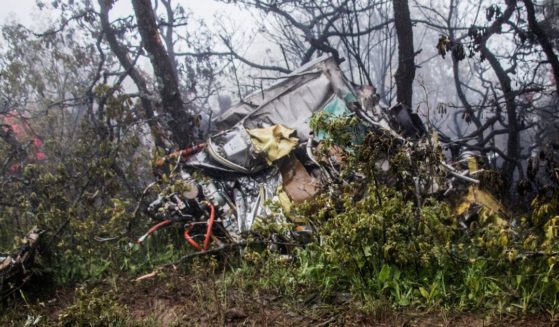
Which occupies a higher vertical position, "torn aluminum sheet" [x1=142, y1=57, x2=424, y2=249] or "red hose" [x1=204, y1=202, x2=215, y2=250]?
"torn aluminum sheet" [x1=142, y1=57, x2=424, y2=249]

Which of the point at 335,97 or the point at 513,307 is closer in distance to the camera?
the point at 513,307

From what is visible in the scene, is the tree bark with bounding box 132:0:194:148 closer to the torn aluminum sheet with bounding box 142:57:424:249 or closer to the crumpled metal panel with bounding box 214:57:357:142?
the torn aluminum sheet with bounding box 142:57:424:249

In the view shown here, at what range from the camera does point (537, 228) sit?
304cm

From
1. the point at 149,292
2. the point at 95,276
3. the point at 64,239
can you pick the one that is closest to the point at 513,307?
the point at 149,292

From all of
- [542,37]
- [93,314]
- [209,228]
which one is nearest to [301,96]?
[209,228]

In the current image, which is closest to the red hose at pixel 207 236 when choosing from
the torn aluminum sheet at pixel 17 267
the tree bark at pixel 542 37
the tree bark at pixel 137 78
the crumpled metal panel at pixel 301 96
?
the crumpled metal panel at pixel 301 96

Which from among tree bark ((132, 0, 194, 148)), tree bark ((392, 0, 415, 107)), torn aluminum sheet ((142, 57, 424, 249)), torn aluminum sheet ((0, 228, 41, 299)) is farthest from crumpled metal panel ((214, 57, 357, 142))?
torn aluminum sheet ((0, 228, 41, 299))

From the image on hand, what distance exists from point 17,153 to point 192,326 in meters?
4.64

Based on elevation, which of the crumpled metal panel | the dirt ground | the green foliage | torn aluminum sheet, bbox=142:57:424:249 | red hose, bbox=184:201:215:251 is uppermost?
the crumpled metal panel

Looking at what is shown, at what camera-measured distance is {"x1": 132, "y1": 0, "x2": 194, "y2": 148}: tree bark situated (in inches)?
240

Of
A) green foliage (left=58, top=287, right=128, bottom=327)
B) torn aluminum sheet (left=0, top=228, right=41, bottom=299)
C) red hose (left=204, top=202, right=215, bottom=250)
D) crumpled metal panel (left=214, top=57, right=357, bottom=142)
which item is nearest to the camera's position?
green foliage (left=58, top=287, right=128, bottom=327)

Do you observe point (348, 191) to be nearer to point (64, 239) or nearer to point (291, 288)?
point (291, 288)

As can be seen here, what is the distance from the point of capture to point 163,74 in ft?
20.4

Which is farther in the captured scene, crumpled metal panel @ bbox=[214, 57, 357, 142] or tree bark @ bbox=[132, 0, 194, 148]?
tree bark @ bbox=[132, 0, 194, 148]
